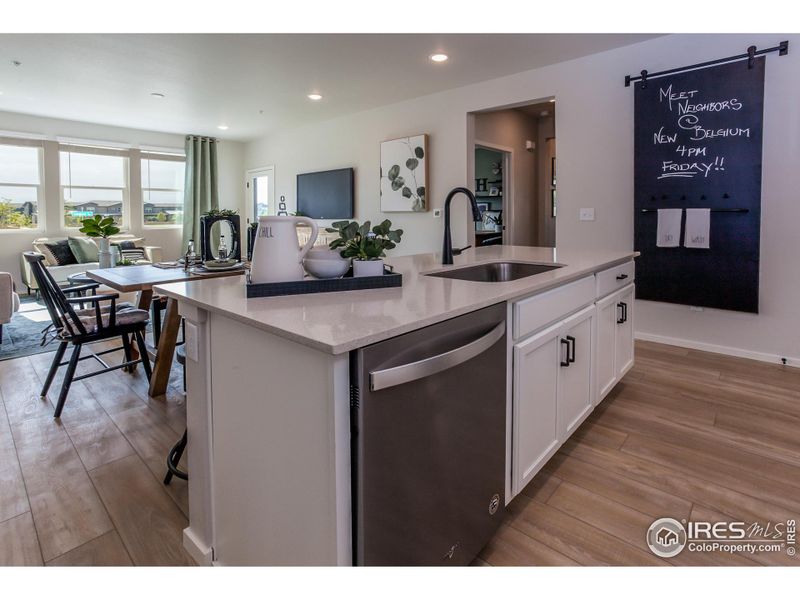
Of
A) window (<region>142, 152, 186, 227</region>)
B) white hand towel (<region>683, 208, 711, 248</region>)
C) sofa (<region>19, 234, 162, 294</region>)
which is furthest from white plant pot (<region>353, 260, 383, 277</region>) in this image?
window (<region>142, 152, 186, 227</region>)

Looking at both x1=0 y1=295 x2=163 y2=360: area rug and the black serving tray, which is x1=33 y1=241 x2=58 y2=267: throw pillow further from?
the black serving tray

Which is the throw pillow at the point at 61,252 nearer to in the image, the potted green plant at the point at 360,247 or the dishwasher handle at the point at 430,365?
the potted green plant at the point at 360,247

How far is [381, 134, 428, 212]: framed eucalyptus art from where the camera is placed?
5.36 metres

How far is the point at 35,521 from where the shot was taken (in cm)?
162

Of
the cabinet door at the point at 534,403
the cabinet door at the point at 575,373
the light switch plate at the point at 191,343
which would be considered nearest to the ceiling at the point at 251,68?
the cabinet door at the point at 575,373

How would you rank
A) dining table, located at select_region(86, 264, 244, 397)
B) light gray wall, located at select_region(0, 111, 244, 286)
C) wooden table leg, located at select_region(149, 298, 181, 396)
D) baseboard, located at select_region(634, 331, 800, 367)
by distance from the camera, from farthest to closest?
light gray wall, located at select_region(0, 111, 244, 286)
baseboard, located at select_region(634, 331, 800, 367)
wooden table leg, located at select_region(149, 298, 181, 396)
dining table, located at select_region(86, 264, 244, 397)

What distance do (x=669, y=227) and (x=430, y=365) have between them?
3.40 metres

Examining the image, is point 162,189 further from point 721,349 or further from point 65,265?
point 721,349

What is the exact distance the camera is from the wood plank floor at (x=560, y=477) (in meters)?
1.48

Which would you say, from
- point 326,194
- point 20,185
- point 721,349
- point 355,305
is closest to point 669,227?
point 721,349

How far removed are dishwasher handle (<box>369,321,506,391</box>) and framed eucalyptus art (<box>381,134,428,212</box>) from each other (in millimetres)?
4342

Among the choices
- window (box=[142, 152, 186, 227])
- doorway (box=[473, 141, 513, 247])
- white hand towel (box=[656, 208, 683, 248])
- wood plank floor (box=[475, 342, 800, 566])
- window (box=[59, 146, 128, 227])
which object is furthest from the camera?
window (box=[142, 152, 186, 227])

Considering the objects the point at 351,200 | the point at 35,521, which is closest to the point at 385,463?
the point at 35,521

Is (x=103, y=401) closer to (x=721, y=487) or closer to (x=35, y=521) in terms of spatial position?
(x=35, y=521)
